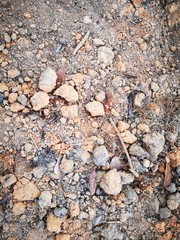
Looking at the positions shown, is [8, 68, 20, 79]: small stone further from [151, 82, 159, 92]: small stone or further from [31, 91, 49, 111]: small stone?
[151, 82, 159, 92]: small stone

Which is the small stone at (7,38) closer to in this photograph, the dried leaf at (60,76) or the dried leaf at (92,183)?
the dried leaf at (60,76)

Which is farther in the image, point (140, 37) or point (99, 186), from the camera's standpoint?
point (140, 37)

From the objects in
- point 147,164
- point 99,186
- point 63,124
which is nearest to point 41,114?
Answer: point 63,124

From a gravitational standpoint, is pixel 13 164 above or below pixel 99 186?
above

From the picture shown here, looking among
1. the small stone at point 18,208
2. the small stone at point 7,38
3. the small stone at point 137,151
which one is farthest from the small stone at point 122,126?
the small stone at point 7,38

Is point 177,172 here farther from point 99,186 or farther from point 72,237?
point 72,237

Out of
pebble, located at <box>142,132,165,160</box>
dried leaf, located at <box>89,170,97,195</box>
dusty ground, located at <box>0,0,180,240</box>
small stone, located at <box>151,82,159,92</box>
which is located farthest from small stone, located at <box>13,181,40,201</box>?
small stone, located at <box>151,82,159,92</box>

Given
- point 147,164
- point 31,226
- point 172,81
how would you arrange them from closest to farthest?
point 31,226
point 147,164
point 172,81
